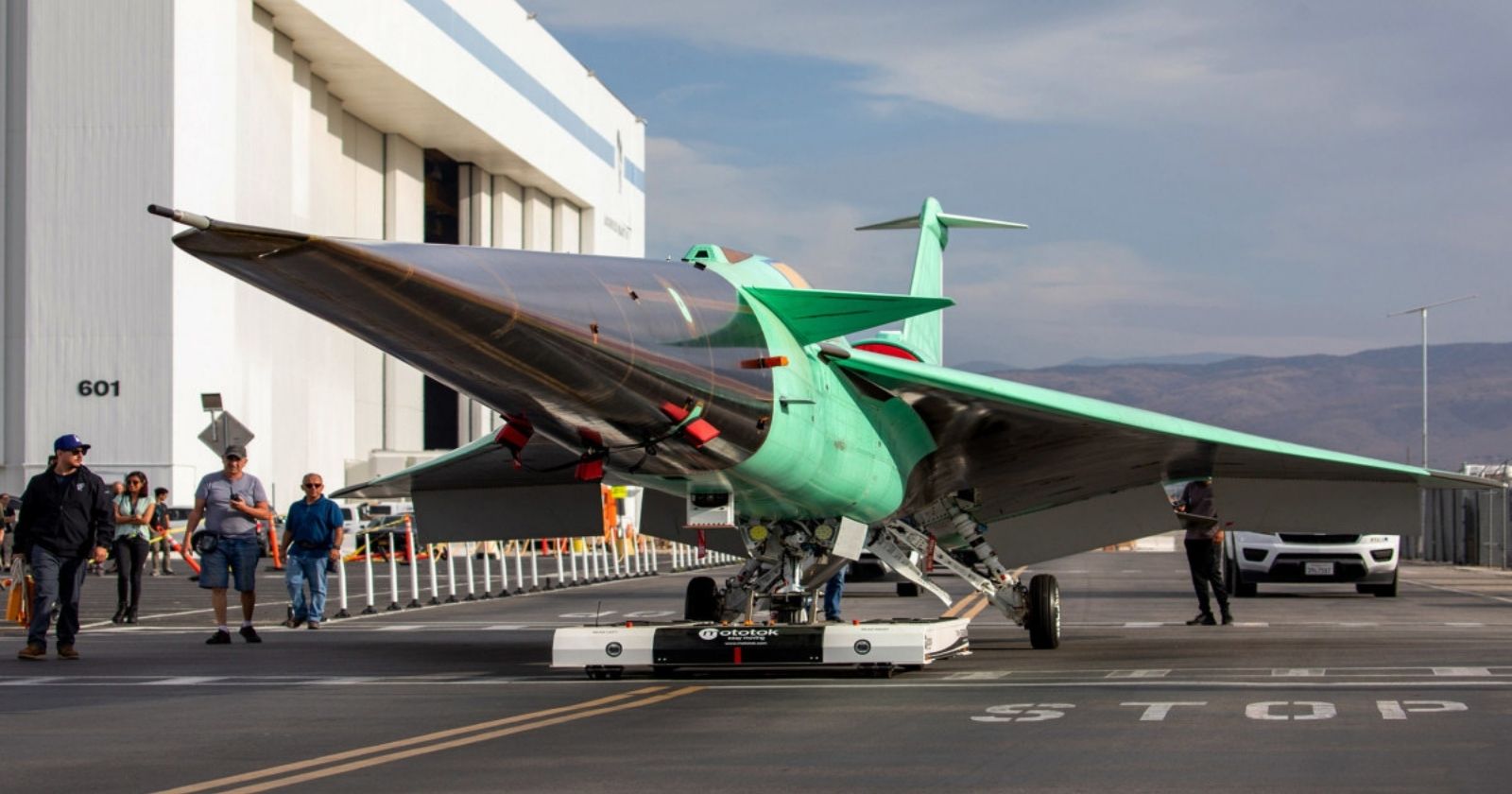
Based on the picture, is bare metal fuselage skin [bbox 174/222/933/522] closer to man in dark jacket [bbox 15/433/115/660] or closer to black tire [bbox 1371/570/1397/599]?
man in dark jacket [bbox 15/433/115/660]

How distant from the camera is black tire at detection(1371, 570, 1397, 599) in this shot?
2762 cm

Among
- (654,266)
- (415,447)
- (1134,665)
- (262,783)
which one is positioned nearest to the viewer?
(262,783)

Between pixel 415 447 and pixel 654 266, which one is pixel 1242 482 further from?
pixel 415 447

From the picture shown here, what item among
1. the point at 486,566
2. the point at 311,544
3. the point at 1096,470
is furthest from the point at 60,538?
the point at 486,566

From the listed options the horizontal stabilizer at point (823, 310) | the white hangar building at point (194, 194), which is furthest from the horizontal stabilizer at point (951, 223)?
the white hangar building at point (194, 194)

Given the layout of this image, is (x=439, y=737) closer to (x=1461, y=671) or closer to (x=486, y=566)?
(x=1461, y=671)

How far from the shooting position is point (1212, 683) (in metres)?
12.9

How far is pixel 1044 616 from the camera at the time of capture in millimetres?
16906

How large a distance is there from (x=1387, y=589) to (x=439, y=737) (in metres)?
20.7

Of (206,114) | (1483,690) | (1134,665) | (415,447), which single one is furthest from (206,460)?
(1483,690)

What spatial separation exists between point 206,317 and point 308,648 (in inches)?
1335

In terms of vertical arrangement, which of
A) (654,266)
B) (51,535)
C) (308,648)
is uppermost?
(654,266)

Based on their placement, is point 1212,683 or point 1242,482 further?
point 1242,482

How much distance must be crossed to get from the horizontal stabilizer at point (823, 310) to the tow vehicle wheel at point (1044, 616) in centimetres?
468
